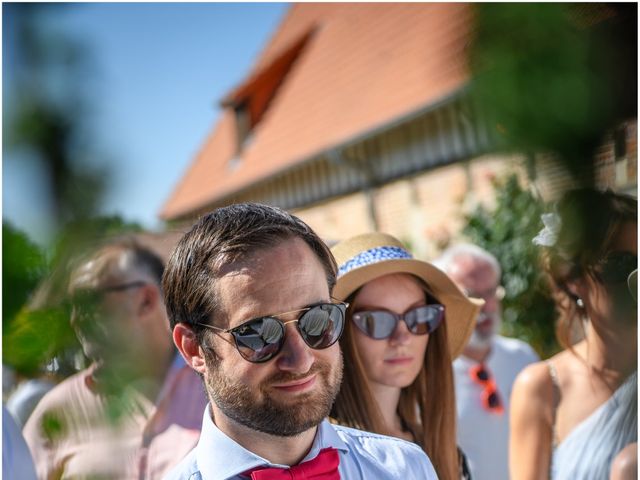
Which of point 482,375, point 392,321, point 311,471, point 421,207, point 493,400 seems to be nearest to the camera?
point 311,471

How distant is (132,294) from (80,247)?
858mm

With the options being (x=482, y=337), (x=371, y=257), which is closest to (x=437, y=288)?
(x=371, y=257)

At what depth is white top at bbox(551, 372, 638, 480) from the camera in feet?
5.03

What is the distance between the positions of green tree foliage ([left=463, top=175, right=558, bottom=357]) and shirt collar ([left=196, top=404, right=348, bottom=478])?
2.20 meters

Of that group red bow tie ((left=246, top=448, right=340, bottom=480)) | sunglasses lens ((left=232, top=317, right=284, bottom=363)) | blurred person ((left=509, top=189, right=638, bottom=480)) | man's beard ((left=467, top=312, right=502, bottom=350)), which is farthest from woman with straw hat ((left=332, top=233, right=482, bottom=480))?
man's beard ((left=467, top=312, right=502, bottom=350))

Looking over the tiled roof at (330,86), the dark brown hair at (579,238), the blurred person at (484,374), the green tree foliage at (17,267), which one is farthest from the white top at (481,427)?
the tiled roof at (330,86)

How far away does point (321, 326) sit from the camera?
0.99 metres

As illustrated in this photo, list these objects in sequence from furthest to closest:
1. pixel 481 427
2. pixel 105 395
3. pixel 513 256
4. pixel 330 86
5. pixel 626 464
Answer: pixel 330 86, pixel 513 256, pixel 481 427, pixel 626 464, pixel 105 395

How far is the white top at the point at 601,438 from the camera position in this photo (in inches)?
60.4

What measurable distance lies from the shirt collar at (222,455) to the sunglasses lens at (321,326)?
14 centimetres

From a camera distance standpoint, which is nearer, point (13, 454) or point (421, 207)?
point (13, 454)

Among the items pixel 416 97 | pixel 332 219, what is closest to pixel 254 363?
pixel 416 97

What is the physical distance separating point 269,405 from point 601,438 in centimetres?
91

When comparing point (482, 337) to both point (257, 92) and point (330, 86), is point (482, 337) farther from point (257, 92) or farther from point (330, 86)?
point (257, 92)
